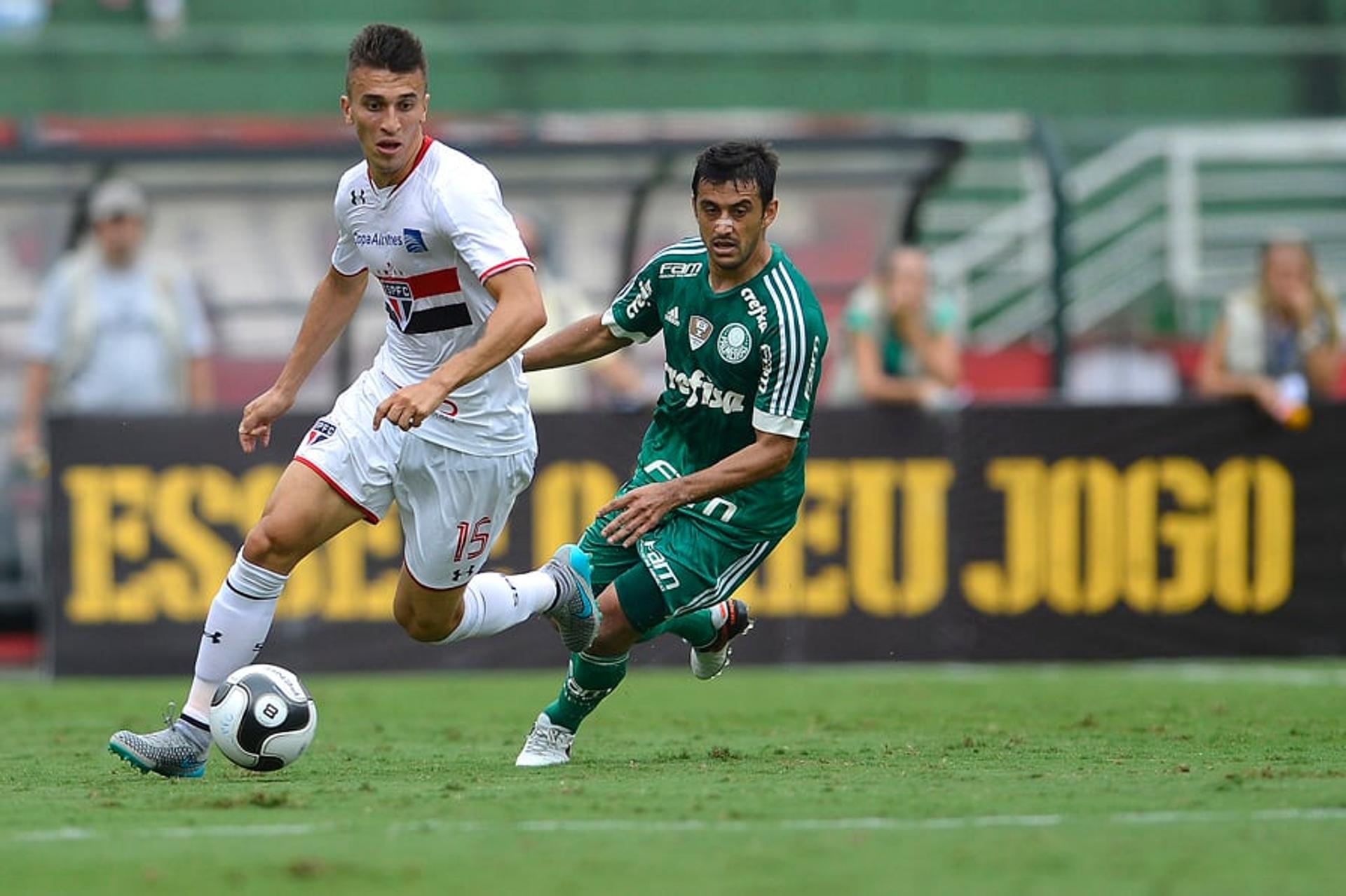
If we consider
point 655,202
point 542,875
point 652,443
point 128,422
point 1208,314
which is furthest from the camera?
point 1208,314

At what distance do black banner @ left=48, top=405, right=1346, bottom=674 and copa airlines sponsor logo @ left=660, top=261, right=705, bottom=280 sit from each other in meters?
4.46

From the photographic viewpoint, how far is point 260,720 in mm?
7164

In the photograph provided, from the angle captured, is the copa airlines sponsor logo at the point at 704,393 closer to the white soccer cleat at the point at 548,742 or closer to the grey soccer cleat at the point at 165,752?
the white soccer cleat at the point at 548,742

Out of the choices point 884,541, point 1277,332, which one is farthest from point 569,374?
point 1277,332

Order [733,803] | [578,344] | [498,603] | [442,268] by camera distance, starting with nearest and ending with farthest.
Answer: [733,803] → [442,268] → [498,603] → [578,344]

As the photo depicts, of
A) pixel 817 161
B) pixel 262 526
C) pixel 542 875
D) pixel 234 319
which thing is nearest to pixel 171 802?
pixel 262 526

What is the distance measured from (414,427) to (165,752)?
56.4 inches

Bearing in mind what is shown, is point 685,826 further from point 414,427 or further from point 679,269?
point 679,269

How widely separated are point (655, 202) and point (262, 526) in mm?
6328

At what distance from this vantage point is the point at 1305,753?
7.69 meters

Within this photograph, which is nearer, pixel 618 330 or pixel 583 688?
pixel 583 688

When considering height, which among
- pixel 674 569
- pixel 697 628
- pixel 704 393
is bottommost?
pixel 697 628

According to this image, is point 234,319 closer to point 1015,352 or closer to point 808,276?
point 808,276

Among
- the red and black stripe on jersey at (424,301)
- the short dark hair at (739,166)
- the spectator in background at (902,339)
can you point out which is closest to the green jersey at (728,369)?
the short dark hair at (739,166)
